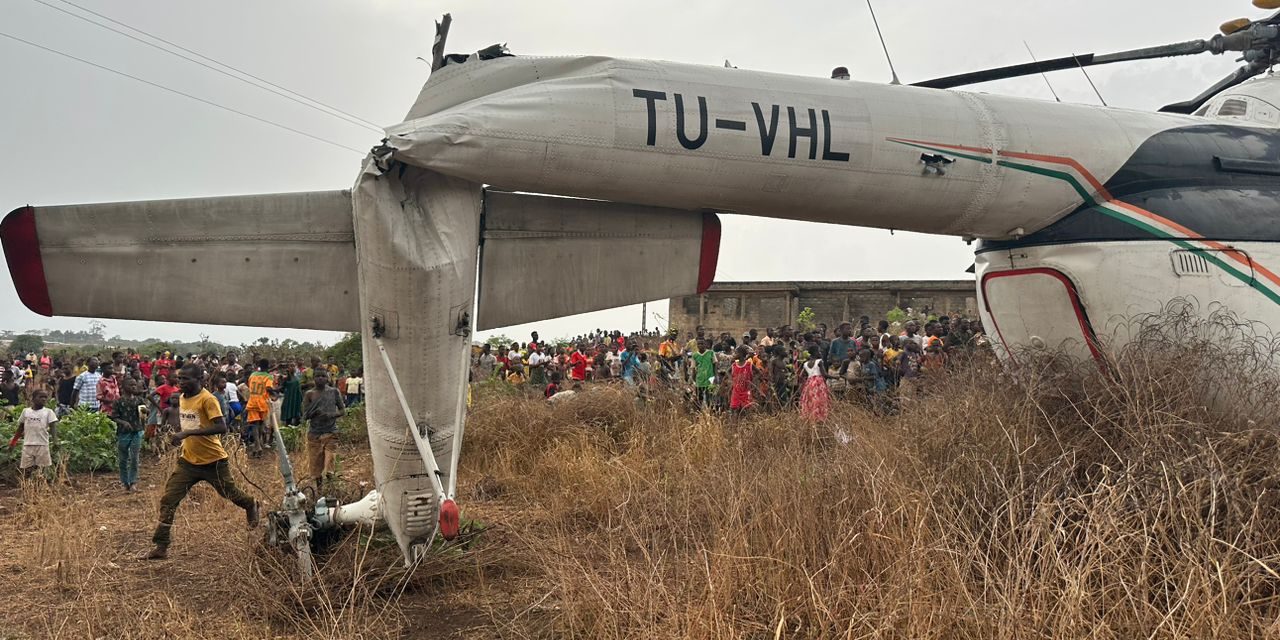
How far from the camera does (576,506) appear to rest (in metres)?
7.79

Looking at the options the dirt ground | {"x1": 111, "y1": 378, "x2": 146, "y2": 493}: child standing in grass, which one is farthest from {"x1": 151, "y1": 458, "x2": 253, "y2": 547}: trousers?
{"x1": 111, "y1": 378, "x2": 146, "y2": 493}: child standing in grass

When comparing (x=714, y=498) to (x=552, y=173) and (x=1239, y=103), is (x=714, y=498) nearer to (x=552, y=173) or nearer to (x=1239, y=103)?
(x=552, y=173)

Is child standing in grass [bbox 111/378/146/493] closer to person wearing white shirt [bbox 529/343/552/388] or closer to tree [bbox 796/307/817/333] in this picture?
person wearing white shirt [bbox 529/343/552/388]

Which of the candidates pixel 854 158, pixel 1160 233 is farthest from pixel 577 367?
pixel 1160 233

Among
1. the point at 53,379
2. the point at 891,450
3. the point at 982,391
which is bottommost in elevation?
the point at 53,379

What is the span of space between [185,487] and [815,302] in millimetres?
23402

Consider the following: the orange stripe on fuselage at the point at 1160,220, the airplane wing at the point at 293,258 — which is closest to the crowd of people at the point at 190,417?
the airplane wing at the point at 293,258

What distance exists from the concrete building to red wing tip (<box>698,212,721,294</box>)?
59.7 ft

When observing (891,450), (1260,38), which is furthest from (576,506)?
(1260,38)

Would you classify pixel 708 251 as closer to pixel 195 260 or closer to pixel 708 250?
pixel 708 250

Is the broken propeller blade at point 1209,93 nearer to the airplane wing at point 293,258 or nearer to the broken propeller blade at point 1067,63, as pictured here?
the broken propeller blade at point 1067,63

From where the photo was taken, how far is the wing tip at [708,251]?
6824 millimetres

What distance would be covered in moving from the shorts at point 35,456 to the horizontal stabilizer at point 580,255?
8.41m

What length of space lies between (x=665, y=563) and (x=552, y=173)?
8.71 feet
